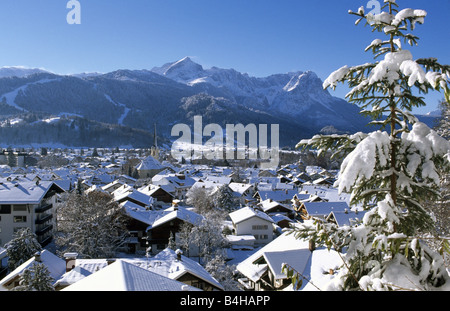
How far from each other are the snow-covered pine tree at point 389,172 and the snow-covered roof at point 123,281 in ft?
17.6

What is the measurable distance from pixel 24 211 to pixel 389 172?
33058mm

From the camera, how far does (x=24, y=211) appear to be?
2988 cm

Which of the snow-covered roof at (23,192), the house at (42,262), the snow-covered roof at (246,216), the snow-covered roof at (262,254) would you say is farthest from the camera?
the snow-covered roof at (246,216)

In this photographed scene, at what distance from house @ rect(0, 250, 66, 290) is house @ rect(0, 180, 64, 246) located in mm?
12369

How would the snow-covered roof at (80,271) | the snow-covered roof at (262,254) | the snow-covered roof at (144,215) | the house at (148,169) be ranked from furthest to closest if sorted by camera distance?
the house at (148,169)
the snow-covered roof at (144,215)
the snow-covered roof at (262,254)
the snow-covered roof at (80,271)

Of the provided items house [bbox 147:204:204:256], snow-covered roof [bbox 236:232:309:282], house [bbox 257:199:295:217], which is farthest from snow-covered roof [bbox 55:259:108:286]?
house [bbox 257:199:295:217]

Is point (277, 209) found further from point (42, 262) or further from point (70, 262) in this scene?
point (42, 262)

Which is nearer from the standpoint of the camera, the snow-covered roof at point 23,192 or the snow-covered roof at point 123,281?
the snow-covered roof at point 123,281

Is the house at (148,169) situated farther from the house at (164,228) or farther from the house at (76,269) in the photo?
the house at (76,269)

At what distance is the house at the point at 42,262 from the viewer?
55.2ft

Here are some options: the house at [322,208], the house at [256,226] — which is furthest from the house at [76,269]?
the house at [322,208]

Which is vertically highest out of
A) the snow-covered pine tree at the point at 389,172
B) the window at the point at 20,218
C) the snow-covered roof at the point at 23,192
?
the snow-covered pine tree at the point at 389,172

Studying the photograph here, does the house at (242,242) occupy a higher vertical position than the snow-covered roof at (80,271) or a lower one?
lower

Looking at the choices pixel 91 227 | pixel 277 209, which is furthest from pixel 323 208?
pixel 91 227
